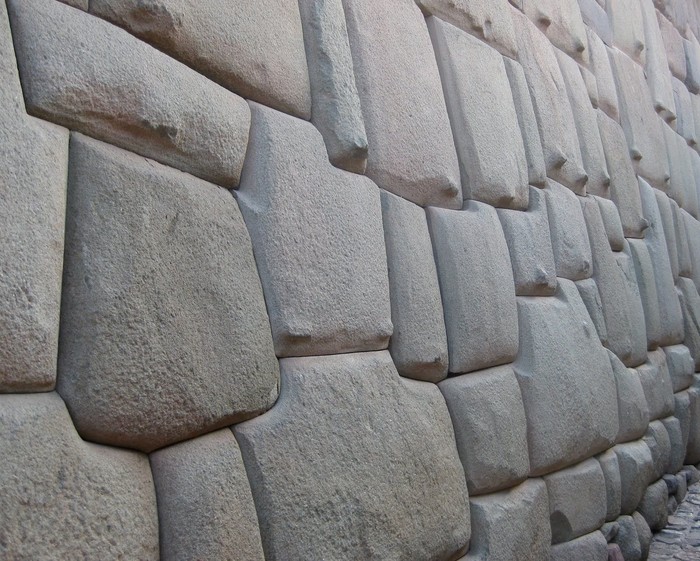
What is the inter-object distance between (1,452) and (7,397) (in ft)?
0.20

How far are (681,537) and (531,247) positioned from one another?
4.08 feet

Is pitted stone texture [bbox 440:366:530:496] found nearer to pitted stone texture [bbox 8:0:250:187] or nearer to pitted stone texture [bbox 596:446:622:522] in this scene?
pitted stone texture [bbox 596:446:622:522]

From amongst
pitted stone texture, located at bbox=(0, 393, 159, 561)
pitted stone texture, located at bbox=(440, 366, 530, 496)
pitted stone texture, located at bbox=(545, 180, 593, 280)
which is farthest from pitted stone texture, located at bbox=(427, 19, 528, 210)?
pitted stone texture, located at bbox=(0, 393, 159, 561)

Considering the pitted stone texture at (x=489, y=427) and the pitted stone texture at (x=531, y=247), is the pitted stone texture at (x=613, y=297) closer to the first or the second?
the pitted stone texture at (x=531, y=247)

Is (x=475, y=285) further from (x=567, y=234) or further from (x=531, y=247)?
(x=567, y=234)

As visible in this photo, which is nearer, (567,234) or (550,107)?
(567,234)

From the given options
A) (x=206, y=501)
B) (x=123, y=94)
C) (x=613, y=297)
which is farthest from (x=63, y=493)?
(x=613, y=297)

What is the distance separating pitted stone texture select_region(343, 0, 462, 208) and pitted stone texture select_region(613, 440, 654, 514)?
1.12 m

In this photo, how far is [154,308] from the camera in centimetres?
98

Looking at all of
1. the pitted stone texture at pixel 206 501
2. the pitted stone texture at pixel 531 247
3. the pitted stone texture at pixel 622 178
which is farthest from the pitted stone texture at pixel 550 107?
the pitted stone texture at pixel 206 501

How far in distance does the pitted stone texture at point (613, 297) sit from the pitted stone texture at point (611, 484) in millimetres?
393

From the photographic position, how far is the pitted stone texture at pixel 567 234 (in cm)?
232

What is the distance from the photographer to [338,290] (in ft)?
4.36

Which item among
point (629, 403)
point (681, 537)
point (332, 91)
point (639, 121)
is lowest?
point (681, 537)
